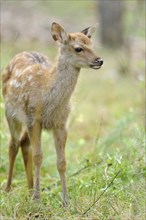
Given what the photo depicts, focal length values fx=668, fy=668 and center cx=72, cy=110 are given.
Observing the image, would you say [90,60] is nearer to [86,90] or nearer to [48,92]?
[48,92]

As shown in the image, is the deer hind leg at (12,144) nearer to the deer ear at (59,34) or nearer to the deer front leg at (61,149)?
the deer front leg at (61,149)

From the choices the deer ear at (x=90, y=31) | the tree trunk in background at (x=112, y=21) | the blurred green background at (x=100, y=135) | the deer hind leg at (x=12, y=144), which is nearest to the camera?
the blurred green background at (x=100, y=135)

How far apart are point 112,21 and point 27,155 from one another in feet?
39.7

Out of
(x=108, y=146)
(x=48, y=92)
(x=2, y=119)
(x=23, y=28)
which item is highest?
(x=48, y=92)

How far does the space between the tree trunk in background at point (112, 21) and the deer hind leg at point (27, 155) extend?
11638 mm

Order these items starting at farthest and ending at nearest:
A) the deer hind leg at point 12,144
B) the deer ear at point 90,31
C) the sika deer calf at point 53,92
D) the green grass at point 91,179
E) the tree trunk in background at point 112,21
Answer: the tree trunk in background at point 112,21
the deer hind leg at point 12,144
the deer ear at point 90,31
the sika deer calf at point 53,92
the green grass at point 91,179

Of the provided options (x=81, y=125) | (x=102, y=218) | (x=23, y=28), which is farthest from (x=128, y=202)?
(x=23, y=28)

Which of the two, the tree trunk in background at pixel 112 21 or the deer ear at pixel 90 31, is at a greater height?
the deer ear at pixel 90 31

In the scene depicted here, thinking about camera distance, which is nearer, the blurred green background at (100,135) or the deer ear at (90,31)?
the blurred green background at (100,135)

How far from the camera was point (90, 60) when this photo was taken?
6.91 meters

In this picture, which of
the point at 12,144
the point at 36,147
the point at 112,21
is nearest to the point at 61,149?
the point at 36,147

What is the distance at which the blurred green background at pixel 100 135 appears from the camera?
6.36m

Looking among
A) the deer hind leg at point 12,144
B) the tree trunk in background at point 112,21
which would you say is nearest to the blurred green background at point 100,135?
the tree trunk in background at point 112,21

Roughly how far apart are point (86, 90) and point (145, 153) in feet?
21.4
